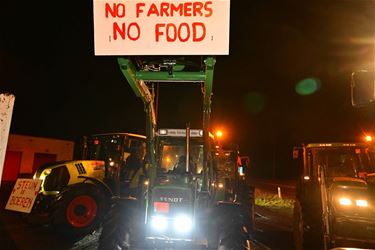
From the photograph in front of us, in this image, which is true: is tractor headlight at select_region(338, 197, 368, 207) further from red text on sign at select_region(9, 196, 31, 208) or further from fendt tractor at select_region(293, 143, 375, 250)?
red text on sign at select_region(9, 196, 31, 208)

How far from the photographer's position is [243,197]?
1306 centimetres

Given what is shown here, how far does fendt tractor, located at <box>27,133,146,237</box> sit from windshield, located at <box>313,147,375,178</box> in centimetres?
600

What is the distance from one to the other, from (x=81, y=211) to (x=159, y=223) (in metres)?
4.58

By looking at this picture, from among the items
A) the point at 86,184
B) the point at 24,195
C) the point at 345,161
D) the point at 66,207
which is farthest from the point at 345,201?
the point at 66,207

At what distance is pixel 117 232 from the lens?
21.7ft

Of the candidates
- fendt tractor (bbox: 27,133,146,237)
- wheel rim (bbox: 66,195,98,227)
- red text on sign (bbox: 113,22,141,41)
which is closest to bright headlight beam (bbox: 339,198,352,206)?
red text on sign (bbox: 113,22,141,41)

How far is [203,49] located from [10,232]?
855 centimetres

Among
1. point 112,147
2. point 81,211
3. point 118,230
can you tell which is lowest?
point 81,211

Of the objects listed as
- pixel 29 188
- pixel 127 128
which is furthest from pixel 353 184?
pixel 127 128

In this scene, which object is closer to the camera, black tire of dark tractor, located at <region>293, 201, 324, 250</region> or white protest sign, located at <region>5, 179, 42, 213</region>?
white protest sign, located at <region>5, 179, 42, 213</region>

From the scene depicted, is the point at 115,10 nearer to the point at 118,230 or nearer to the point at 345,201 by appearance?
the point at 118,230

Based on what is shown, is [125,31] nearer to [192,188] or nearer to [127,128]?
[192,188]

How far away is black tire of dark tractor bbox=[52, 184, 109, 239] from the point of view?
987cm

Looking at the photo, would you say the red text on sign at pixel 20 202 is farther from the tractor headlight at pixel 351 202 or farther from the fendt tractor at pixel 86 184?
the tractor headlight at pixel 351 202
